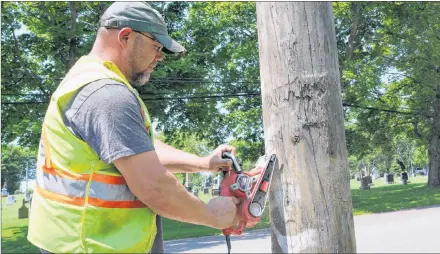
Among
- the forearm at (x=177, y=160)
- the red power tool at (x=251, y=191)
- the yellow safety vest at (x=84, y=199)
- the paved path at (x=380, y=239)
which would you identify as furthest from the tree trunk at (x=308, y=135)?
the paved path at (x=380, y=239)

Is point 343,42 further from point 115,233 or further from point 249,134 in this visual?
point 115,233

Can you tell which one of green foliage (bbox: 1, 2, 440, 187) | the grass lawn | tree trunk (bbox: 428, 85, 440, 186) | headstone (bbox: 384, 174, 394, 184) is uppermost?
green foliage (bbox: 1, 2, 440, 187)

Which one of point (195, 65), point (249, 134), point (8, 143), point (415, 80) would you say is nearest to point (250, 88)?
point (249, 134)

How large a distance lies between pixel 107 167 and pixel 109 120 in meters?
0.17

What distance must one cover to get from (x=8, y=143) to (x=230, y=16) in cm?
1039

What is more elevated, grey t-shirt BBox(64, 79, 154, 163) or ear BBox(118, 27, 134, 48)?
ear BBox(118, 27, 134, 48)

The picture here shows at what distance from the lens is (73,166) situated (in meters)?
1.41

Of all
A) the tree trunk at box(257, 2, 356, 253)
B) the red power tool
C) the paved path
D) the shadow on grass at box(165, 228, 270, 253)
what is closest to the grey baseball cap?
the tree trunk at box(257, 2, 356, 253)

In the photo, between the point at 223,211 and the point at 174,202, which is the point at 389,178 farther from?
the point at 174,202

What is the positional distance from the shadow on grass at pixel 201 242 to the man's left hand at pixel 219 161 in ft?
32.2

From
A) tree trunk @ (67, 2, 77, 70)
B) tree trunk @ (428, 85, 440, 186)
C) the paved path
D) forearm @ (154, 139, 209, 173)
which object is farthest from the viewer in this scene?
tree trunk @ (428, 85, 440, 186)

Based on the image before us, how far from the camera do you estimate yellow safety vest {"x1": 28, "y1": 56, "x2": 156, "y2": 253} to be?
1.40m

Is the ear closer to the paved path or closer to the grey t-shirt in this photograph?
the grey t-shirt

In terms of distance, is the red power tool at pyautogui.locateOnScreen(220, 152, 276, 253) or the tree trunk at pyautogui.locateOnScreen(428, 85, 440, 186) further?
the tree trunk at pyautogui.locateOnScreen(428, 85, 440, 186)
